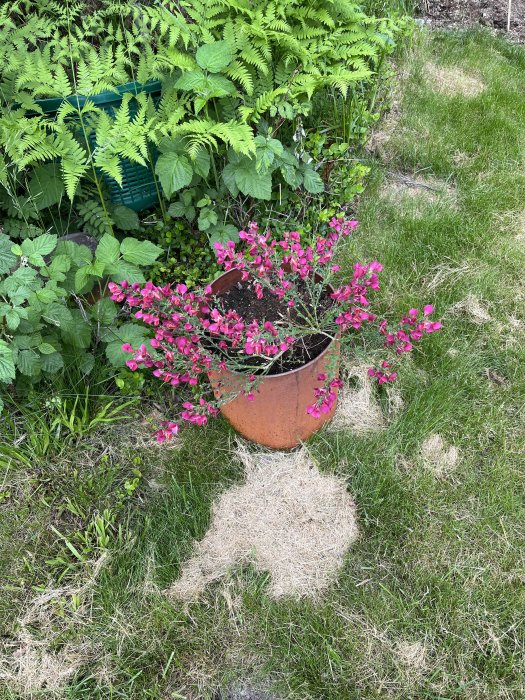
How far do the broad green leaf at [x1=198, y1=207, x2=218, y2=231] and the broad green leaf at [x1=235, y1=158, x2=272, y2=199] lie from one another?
0.21 metres

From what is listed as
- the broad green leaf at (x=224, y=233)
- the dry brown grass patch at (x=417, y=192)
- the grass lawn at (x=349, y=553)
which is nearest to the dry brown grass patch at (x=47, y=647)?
the grass lawn at (x=349, y=553)

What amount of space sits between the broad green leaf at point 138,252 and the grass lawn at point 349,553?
2.38 feet

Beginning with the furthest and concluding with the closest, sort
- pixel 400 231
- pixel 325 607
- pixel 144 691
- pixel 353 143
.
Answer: pixel 353 143 < pixel 400 231 < pixel 325 607 < pixel 144 691

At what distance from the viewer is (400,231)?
3004 millimetres

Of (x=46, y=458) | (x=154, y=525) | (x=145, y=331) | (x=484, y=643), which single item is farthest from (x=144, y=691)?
(x=145, y=331)

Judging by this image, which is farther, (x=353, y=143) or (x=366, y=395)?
(x=353, y=143)

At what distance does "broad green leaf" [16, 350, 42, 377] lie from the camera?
78.9 inches

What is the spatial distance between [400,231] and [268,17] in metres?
1.36

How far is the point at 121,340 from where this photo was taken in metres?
2.19

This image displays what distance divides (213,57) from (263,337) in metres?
1.10

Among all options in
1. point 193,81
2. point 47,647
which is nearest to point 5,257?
point 193,81

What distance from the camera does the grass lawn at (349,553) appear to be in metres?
1.73

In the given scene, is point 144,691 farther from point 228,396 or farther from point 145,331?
point 145,331

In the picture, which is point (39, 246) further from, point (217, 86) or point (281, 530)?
point (281, 530)
